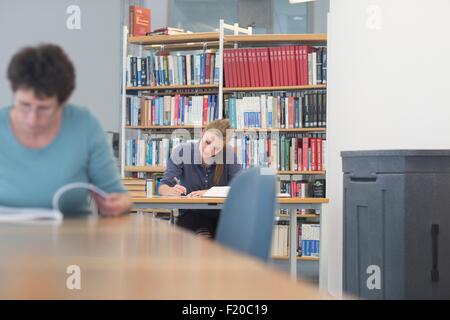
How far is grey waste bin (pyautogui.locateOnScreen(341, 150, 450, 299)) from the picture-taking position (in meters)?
3.51

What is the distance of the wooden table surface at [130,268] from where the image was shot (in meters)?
0.74

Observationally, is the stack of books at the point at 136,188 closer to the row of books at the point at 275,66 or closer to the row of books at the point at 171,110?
the row of books at the point at 171,110

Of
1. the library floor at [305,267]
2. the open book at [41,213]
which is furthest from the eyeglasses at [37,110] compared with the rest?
the library floor at [305,267]

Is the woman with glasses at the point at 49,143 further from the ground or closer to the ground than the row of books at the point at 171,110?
closer to the ground

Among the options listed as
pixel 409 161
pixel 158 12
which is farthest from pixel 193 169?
pixel 158 12

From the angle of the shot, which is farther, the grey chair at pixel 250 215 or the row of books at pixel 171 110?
the row of books at pixel 171 110

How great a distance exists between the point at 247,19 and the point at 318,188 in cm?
255

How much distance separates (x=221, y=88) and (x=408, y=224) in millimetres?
3061

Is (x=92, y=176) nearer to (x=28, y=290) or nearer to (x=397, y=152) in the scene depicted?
(x=28, y=290)

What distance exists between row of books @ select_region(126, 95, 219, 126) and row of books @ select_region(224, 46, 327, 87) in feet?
0.92

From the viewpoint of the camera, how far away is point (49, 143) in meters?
1.48

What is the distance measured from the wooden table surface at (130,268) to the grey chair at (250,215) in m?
0.19

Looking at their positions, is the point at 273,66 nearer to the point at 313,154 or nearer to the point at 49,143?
the point at 313,154

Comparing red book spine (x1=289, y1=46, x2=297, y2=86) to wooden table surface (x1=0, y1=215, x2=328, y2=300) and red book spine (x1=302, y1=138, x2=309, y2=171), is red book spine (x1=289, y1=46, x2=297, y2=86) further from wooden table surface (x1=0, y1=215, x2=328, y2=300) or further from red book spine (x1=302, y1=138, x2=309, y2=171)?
wooden table surface (x1=0, y1=215, x2=328, y2=300)
